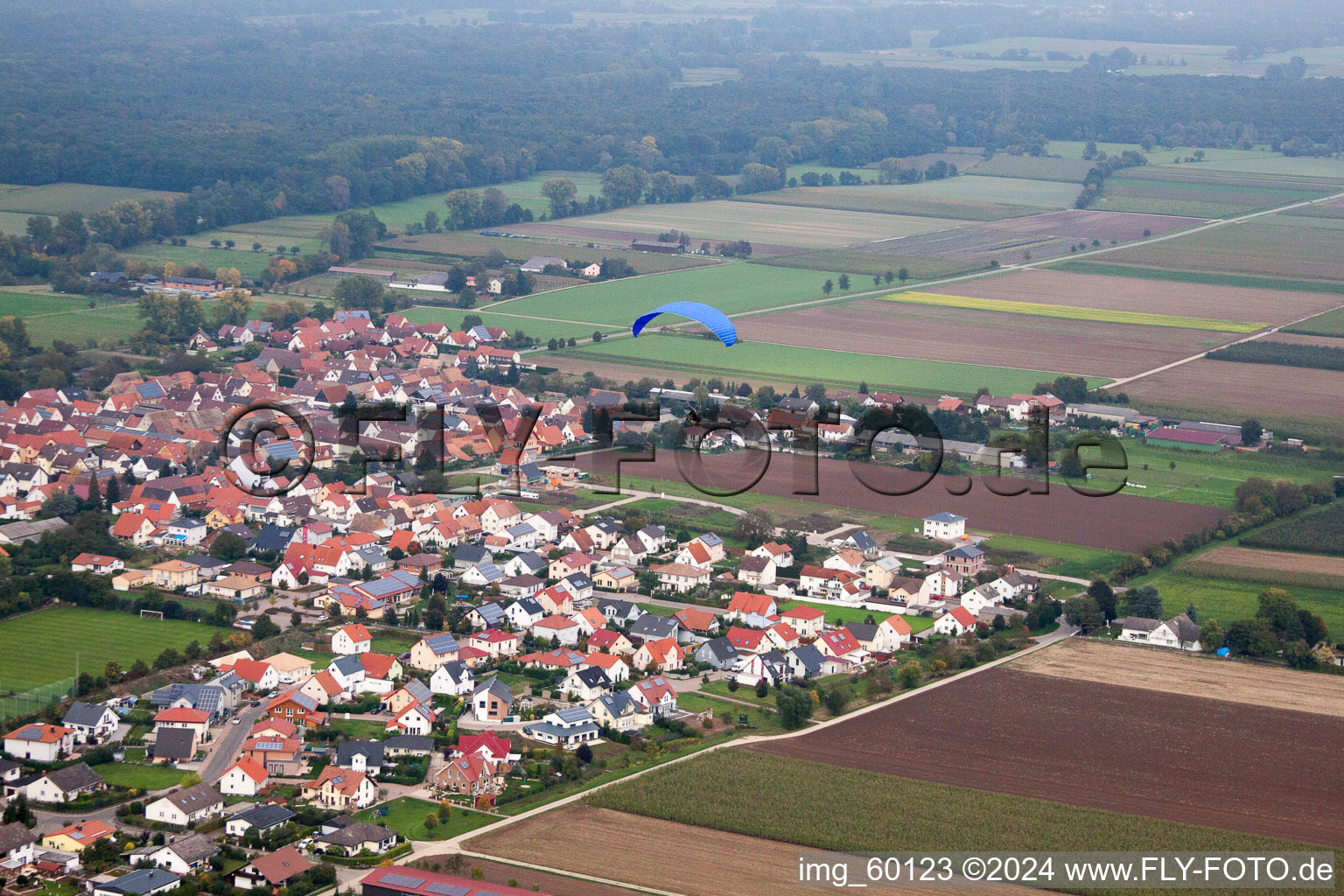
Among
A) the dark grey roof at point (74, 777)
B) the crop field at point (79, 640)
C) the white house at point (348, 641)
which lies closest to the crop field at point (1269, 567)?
the white house at point (348, 641)

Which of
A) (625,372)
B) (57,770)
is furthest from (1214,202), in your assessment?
(57,770)

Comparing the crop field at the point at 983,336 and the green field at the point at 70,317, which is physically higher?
the green field at the point at 70,317

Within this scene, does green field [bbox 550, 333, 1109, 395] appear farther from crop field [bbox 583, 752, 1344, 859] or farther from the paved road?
crop field [bbox 583, 752, 1344, 859]

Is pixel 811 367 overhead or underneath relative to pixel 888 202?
underneath

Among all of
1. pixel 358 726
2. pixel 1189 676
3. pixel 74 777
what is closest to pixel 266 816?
pixel 74 777

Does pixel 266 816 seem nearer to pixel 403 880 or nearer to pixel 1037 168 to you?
pixel 403 880

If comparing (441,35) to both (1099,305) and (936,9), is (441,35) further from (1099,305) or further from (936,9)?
(1099,305)

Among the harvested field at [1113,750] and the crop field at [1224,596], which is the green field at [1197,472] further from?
the harvested field at [1113,750]
